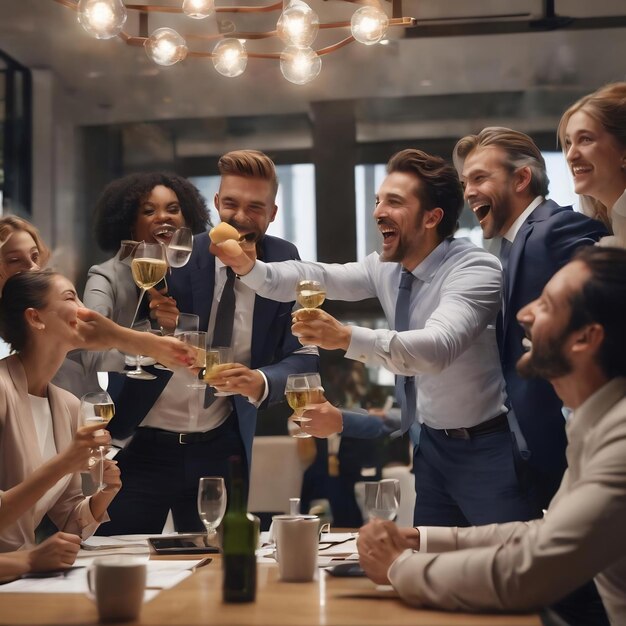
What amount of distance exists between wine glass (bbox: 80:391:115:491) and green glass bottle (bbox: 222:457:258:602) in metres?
0.68

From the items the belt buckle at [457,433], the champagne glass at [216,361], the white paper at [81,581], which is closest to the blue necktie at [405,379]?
the belt buckle at [457,433]

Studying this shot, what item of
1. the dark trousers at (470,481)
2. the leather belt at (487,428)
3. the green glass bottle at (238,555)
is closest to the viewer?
the green glass bottle at (238,555)

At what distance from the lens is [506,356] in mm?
2699

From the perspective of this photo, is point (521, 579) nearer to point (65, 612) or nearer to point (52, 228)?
point (65, 612)

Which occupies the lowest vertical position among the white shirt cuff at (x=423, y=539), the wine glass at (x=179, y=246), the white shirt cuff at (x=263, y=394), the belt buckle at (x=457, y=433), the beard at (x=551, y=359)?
the white shirt cuff at (x=423, y=539)

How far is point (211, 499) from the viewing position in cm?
221

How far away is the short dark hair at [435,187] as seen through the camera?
3078 millimetres

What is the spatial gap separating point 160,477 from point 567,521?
6.31ft

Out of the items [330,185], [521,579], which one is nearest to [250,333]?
[521,579]

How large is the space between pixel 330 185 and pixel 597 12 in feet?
6.53

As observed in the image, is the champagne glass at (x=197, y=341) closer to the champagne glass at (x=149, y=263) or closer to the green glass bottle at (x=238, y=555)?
the champagne glass at (x=149, y=263)

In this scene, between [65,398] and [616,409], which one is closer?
[616,409]

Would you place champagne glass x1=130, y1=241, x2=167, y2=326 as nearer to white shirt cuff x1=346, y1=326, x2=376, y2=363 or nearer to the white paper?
white shirt cuff x1=346, y1=326, x2=376, y2=363

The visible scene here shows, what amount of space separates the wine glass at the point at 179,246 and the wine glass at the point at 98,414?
1.98 ft
